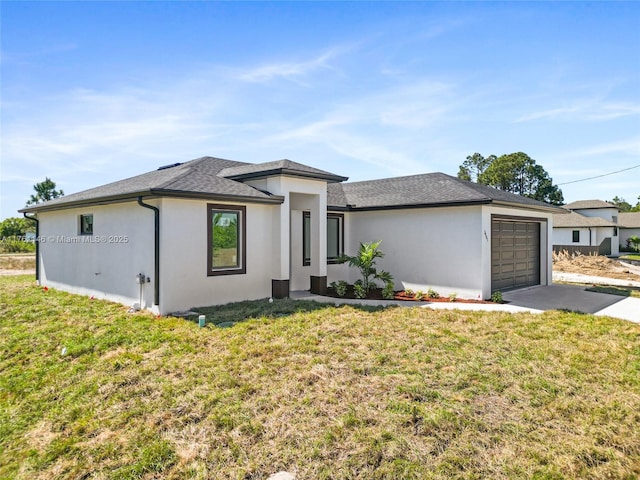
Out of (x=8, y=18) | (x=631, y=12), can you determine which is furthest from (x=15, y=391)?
(x=631, y=12)

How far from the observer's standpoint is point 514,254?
42.5 ft

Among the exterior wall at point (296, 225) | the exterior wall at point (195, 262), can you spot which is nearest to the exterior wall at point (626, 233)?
the exterior wall at point (296, 225)

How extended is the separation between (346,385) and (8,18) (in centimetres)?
1207

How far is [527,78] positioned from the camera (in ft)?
43.8

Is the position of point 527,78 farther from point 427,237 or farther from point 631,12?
point 427,237

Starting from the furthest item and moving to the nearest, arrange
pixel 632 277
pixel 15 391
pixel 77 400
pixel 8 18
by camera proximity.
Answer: pixel 632 277 < pixel 8 18 < pixel 15 391 < pixel 77 400

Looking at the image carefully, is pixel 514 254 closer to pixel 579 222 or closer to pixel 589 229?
pixel 579 222

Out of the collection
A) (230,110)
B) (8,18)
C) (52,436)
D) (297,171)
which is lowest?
(52,436)

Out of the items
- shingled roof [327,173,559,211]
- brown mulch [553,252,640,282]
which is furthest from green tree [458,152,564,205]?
shingled roof [327,173,559,211]

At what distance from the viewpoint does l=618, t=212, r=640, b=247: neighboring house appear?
39.7 metres

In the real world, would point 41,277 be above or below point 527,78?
below

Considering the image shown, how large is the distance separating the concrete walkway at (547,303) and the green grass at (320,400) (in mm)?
1869

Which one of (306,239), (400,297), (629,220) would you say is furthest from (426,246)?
(629,220)

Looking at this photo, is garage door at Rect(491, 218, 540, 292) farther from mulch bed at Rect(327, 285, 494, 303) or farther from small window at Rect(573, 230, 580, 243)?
small window at Rect(573, 230, 580, 243)
